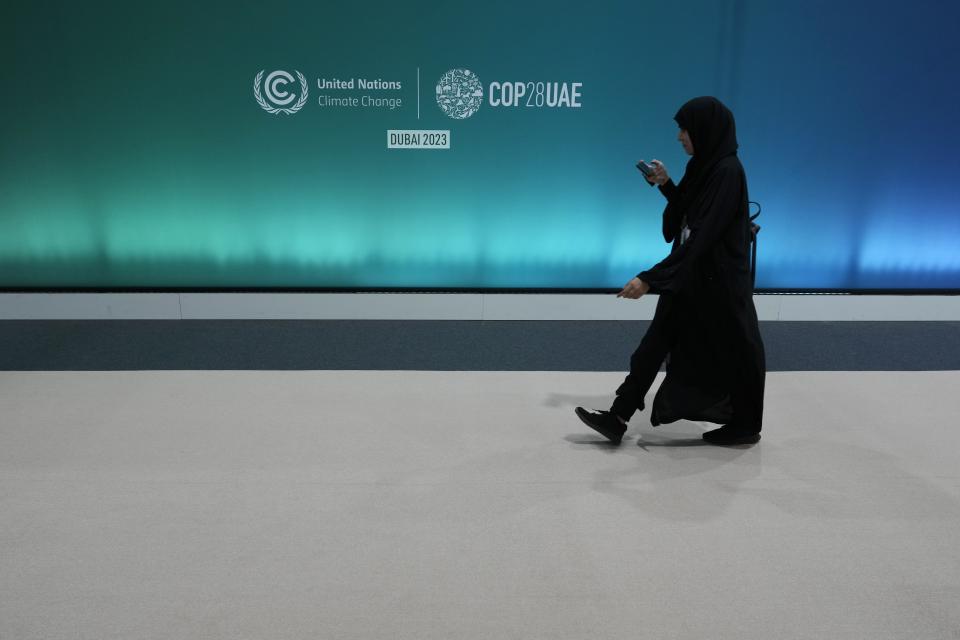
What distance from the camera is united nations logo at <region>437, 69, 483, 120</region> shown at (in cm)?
521

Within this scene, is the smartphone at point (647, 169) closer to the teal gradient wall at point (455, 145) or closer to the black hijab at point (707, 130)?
the black hijab at point (707, 130)

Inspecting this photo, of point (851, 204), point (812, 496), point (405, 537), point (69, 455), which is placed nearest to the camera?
point (405, 537)

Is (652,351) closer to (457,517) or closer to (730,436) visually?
(730,436)

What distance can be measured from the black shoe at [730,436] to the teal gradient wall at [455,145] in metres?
2.51

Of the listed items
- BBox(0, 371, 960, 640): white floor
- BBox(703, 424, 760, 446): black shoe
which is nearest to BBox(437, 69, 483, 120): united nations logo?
BBox(0, 371, 960, 640): white floor

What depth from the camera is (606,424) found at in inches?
125

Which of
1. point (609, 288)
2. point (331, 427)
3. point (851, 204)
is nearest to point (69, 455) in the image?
point (331, 427)

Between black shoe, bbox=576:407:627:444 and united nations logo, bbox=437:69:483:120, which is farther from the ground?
united nations logo, bbox=437:69:483:120

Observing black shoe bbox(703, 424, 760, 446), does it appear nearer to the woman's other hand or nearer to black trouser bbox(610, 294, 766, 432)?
black trouser bbox(610, 294, 766, 432)

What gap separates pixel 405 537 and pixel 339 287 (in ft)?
11.2

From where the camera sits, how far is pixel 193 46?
16.8 feet

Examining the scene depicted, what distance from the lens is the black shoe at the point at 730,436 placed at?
317 cm

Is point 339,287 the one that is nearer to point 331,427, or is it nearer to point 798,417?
point 331,427

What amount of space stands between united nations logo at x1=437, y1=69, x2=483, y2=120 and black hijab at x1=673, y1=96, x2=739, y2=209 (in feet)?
8.32
